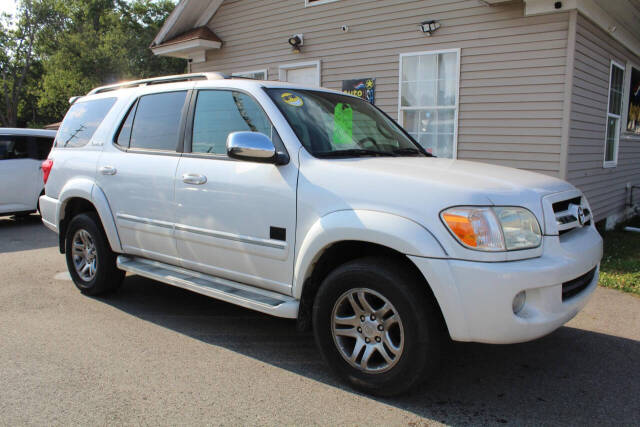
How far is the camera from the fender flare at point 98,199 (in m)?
4.59

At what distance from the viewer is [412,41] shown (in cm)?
859

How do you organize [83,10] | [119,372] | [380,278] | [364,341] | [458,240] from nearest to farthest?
1. [458,240]
2. [380,278]
3. [364,341]
4. [119,372]
5. [83,10]

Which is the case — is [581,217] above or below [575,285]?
above

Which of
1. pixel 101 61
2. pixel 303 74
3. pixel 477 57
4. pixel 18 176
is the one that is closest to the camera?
pixel 477 57

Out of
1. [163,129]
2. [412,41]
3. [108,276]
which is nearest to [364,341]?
[163,129]

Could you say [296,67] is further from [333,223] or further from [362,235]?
[362,235]

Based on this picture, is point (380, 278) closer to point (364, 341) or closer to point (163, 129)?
point (364, 341)

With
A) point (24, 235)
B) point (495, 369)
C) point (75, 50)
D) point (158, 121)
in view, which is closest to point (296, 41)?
point (24, 235)

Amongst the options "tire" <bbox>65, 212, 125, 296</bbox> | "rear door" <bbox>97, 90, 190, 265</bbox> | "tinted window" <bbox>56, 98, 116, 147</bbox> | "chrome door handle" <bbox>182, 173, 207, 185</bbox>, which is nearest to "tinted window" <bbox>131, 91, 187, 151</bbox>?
"rear door" <bbox>97, 90, 190, 265</bbox>

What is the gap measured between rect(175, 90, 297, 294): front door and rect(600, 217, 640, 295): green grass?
399 centimetres

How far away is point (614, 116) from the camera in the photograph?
9227 mm

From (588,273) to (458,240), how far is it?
114 centimetres

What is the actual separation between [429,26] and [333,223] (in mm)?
6268

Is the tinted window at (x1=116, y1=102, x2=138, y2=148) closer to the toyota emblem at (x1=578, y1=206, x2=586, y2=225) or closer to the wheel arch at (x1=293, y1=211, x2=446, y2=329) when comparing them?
the wheel arch at (x1=293, y1=211, x2=446, y2=329)
